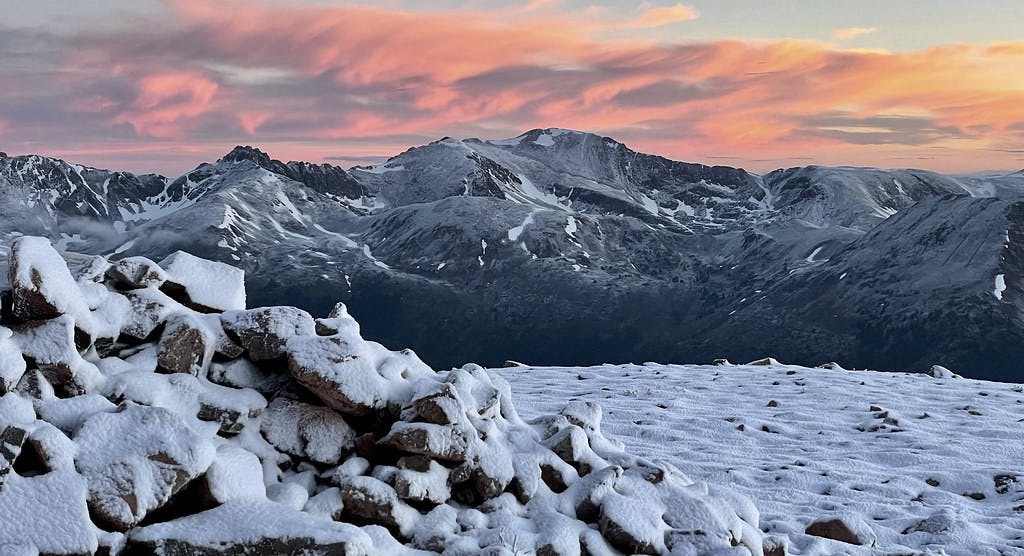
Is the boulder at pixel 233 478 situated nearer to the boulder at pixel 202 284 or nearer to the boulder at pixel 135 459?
the boulder at pixel 135 459

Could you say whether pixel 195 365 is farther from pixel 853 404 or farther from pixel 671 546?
pixel 853 404

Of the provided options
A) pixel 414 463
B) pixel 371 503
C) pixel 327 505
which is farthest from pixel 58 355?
pixel 414 463

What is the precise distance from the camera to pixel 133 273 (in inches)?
509

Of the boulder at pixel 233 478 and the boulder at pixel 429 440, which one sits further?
the boulder at pixel 429 440

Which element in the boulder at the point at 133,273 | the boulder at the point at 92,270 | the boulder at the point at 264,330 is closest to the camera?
the boulder at the point at 264,330

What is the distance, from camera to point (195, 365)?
1212cm

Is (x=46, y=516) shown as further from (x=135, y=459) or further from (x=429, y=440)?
(x=429, y=440)

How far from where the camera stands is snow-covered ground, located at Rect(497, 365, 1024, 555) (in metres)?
14.1

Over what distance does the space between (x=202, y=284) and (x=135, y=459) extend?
15.1 feet

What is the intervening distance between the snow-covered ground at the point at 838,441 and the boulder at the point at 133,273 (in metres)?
10.1

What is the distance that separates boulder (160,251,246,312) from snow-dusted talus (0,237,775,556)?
0.04m

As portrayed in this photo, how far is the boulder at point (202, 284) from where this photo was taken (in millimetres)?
13648

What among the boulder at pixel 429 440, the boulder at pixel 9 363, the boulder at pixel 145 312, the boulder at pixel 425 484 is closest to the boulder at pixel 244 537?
the boulder at pixel 425 484

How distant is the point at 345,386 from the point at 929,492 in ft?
A: 35.8
